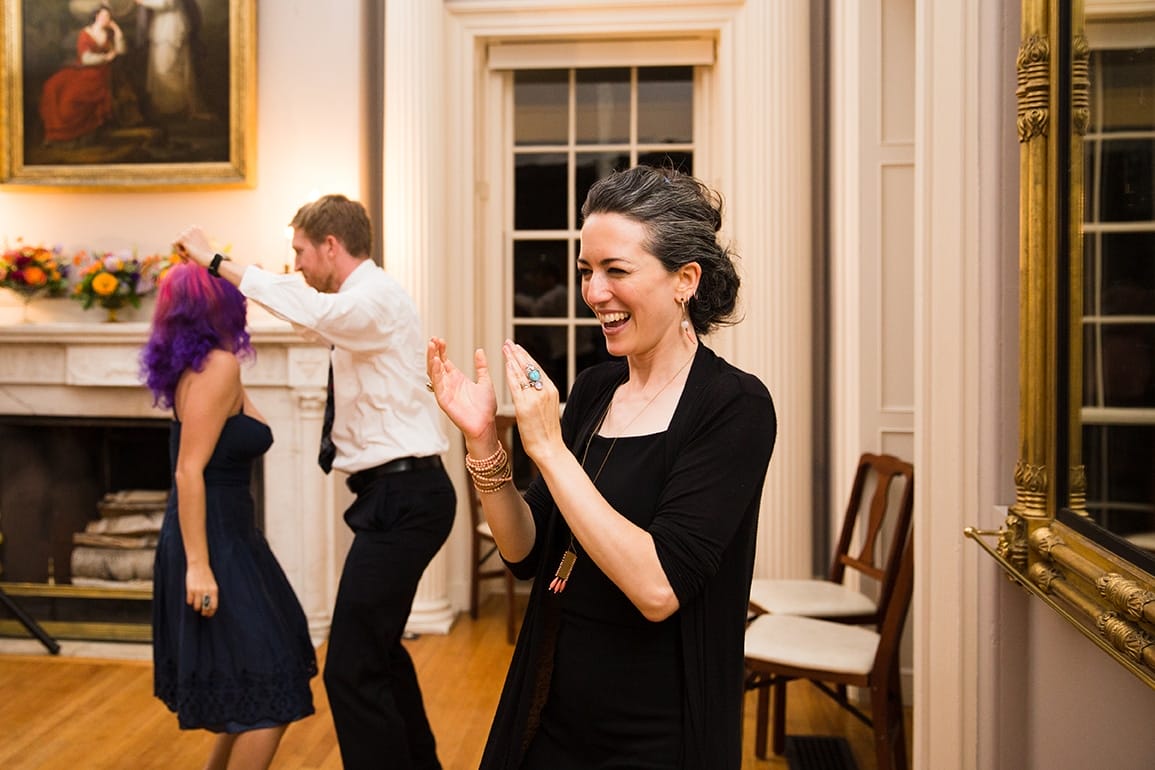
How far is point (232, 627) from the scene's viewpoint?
2811 millimetres

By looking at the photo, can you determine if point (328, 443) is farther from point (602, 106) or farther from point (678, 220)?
point (602, 106)

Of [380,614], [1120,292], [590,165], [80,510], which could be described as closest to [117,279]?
[80,510]

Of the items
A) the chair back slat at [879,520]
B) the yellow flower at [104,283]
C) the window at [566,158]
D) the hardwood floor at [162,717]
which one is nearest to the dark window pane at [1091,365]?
the chair back slat at [879,520]

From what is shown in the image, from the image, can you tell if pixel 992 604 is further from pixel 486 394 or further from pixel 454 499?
pixel 454 499

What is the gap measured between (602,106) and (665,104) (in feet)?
1.09

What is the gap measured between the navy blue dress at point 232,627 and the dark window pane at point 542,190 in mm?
2900

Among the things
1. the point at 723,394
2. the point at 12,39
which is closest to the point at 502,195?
the point at 12,39

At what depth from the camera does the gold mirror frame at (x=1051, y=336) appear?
167 centimetres

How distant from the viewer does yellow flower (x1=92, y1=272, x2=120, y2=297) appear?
4.96 meters

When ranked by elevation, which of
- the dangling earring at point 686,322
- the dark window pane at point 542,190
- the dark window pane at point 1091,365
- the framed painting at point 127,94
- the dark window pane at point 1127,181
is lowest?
the dark window pane at point 1091,365

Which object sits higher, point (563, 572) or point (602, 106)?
point (602, 106)

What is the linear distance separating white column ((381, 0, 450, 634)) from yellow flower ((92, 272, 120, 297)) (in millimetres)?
1315

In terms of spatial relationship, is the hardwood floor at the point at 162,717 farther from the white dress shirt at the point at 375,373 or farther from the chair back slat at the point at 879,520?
the white dress shirt at the point at 375,373

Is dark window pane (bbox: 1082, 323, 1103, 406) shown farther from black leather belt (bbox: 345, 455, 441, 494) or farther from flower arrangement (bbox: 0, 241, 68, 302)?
flower arrangement (bbox: 0, 241, 68, 302)
